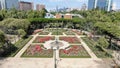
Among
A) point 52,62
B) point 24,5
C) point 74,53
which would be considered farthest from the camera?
point 24,5

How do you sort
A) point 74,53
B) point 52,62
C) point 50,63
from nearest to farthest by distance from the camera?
point 50,63, point 52,62, point 74,53

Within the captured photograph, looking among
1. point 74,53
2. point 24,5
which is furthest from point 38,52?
point 24,5

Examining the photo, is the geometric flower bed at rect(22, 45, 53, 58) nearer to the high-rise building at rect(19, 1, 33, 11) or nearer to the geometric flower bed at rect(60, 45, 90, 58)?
the geometric flower bed at rect(60, 45, 90, 58)

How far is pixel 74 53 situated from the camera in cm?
1923

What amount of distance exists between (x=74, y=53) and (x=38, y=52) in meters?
4.83

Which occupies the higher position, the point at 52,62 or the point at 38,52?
the point at 38,52

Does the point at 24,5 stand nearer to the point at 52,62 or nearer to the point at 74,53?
the point at 74,53

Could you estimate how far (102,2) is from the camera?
132875 mm

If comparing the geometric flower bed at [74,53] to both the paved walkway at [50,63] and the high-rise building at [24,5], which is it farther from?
the high-rise building at [24,5]

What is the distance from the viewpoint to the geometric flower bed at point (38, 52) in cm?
1837

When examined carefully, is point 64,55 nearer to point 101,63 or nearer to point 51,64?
point 51,64

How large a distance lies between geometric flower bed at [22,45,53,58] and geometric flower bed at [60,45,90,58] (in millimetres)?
1639

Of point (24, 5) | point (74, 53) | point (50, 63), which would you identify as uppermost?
point (24, 5)

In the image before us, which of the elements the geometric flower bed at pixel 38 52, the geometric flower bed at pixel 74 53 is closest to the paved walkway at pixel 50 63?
the geometric flower bed at pixel 74 53
